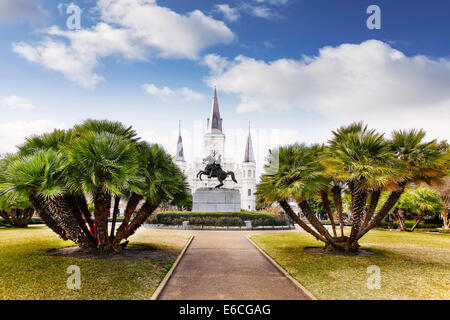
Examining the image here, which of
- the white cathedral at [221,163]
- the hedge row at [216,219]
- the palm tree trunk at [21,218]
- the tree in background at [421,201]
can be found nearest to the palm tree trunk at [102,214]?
the hedge row at [216,219]

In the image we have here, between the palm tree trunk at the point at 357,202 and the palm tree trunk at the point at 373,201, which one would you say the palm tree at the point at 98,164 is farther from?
the palm tree trunk at the point at 373,201

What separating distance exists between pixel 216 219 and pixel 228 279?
17.6m

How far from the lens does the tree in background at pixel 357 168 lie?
10703 mm

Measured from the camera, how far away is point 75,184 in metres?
9.42

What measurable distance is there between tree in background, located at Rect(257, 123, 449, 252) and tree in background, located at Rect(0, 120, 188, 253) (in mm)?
4755

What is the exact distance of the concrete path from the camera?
7352 millimetres

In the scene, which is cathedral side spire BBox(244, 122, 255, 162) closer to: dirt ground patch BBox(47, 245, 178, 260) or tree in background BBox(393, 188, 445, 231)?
tree in background BBox(393, 188, 445, 231)

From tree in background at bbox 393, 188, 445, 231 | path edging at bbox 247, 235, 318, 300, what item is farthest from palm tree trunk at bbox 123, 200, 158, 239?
tree in background at bbox 393, 188, 445, 231

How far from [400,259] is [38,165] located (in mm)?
14956

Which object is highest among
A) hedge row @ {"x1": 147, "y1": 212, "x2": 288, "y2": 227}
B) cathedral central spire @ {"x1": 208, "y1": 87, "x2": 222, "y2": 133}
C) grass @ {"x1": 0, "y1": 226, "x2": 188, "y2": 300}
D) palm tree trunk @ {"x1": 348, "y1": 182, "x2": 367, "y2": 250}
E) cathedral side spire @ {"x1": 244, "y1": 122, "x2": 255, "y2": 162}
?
cathedral central spire @ {"x1": 208, "y1": 87, "x2": 222, "y2": 133}

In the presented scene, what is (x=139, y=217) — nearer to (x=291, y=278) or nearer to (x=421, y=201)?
(x=291, y=278)

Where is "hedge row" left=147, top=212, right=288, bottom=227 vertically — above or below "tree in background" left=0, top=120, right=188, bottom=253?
below
